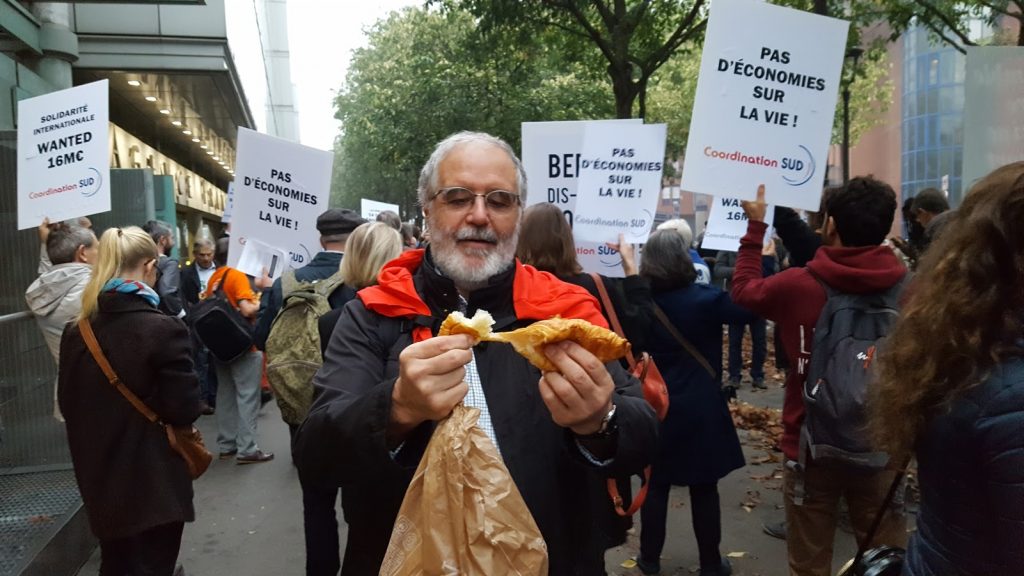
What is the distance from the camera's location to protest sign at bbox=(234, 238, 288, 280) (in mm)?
5930

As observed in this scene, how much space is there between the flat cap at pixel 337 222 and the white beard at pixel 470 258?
10.4 ft

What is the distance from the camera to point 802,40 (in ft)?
13.9

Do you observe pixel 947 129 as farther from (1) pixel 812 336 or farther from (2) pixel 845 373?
(2) pixel 845 373

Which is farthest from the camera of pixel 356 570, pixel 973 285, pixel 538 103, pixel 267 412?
pixel 538 103

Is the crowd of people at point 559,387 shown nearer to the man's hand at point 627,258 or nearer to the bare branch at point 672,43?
the man's hand at point 627,258

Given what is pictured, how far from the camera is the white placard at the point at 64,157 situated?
5.47 meters

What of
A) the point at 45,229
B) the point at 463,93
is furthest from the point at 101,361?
the point at 463,93

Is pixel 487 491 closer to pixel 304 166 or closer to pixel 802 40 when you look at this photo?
pixel 802 40

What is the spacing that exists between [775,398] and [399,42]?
2715 centimetres

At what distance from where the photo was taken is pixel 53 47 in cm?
948

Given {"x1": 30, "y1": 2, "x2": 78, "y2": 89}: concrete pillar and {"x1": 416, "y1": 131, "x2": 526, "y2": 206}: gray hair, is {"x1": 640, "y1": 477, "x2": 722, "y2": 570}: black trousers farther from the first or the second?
{"x1": 30, "y1": 2, "x2": 78, "y2": 89}: concrete pillar

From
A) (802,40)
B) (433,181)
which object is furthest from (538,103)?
(433,181)

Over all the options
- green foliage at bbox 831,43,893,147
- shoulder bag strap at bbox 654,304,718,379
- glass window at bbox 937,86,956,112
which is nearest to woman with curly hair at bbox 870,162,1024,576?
shoulder bag strap at bbox 654,304,718,379

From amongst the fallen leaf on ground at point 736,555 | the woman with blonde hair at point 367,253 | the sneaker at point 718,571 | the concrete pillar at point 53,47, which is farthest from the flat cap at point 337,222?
the concrete pillar at point 53,47
